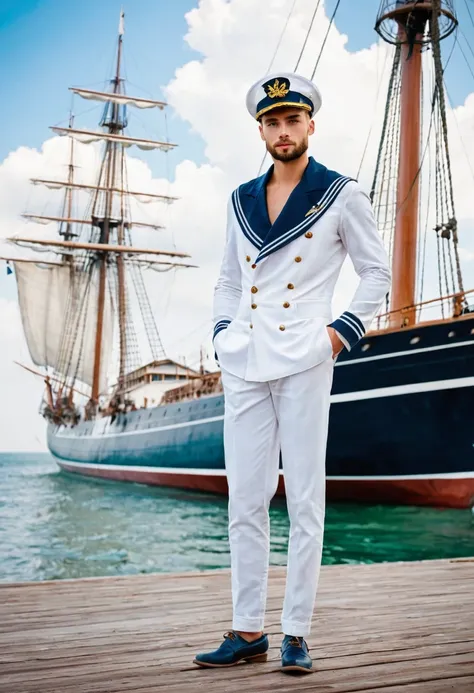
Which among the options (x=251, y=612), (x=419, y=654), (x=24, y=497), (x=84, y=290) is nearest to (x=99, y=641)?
(x=251, y=612)

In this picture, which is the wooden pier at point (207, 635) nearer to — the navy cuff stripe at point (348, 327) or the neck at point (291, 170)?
the navy cuff stripe at point (348, 327)

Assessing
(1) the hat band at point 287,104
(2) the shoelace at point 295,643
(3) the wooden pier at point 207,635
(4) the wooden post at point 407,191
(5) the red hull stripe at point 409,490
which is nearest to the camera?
(3) the wooden pier at point 207,635

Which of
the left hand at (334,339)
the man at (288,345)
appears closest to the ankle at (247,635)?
the man at (288,345)

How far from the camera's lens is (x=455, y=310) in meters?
11.0

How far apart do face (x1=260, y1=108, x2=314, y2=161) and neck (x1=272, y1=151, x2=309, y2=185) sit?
3 centimetres

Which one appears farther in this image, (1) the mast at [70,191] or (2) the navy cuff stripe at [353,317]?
(1) the mast at [70,191]

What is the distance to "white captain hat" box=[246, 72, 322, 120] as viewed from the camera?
2039mm

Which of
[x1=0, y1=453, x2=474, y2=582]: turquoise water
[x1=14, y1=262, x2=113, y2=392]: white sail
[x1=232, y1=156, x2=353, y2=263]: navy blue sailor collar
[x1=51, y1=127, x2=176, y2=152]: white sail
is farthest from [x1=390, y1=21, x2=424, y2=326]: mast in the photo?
[x1=14, y1=262, x2=113, y2=392]: white sail

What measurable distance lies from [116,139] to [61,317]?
7823 mm

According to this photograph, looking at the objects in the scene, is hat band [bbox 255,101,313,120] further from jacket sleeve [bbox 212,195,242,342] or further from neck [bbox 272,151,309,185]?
jacket sleeve [bbox 212,195,242,342]

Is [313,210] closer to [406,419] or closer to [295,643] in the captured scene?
[295,643]

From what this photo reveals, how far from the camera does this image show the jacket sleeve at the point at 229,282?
220cm

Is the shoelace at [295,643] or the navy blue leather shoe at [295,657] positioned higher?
the shoelace at [295,643]

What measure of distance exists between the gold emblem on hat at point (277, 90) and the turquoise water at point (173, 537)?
20.6ft
